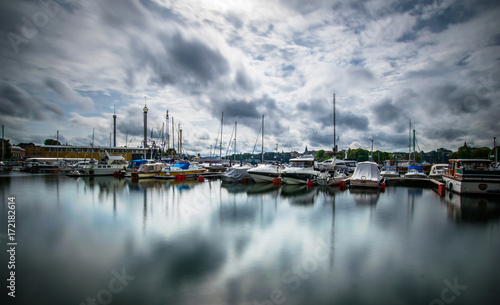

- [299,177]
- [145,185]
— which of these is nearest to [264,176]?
[299,177]

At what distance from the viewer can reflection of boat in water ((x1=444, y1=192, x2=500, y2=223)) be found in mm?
14279

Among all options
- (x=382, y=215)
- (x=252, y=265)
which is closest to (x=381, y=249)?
(x=252, y=265)

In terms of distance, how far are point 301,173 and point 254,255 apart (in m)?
20.6

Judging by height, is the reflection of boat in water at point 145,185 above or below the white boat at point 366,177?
below

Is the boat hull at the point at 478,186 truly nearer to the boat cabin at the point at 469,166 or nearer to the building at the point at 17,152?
the boat cabin at the point at 469,166

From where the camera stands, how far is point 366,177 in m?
27.1

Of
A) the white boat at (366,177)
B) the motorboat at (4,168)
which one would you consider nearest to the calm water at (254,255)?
the white boat at (366,177)

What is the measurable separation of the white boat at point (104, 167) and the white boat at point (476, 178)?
4046 cm

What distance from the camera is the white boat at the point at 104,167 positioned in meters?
39.5

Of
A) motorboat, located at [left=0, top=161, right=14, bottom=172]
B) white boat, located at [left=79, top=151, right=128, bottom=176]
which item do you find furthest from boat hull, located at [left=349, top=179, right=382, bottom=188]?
motorboat, located at [left=0, top=161, right=14, bottom=172]

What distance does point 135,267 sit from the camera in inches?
313

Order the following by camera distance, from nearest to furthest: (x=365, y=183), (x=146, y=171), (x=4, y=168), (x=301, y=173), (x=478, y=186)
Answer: (x=478, y=186), (x=365, y=183), (x=301, y=173), (x=146, y=171), (x=4, y=168)

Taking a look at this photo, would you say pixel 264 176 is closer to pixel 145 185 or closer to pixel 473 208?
pixel 145 185

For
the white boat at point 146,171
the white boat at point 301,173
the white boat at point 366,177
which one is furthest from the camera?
the white boat at point 146,171
